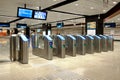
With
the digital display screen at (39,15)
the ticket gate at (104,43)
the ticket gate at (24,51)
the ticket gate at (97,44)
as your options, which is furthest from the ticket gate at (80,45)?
the ticket gate at (24,51)

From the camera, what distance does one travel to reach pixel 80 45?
8219 millimetres

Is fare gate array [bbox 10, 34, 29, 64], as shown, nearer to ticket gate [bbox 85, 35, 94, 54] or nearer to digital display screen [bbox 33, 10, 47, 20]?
digital display screen [bbox 33, 10, 47, 20]

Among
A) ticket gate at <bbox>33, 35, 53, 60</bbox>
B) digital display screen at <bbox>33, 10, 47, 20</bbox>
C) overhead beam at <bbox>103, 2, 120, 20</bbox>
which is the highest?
overhead beam at <bbox>103, 2, 120, 20</bbox>

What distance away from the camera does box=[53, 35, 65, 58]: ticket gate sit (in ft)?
23.6

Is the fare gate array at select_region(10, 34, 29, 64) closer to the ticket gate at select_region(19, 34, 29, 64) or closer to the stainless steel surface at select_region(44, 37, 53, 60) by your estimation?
the ticket gate at select_region(19, 34, 29, 64)

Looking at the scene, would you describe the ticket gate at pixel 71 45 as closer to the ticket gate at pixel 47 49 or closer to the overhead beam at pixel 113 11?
the ticket gate at pixel 47 49

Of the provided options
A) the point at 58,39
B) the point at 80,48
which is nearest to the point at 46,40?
the point at 58,39

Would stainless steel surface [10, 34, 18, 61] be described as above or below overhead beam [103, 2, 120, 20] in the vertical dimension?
below

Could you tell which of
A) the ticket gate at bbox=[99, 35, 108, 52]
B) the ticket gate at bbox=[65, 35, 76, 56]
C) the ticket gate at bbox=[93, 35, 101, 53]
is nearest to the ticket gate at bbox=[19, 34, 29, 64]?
the ticket gate at bbox=[65, 35, 76, 56]

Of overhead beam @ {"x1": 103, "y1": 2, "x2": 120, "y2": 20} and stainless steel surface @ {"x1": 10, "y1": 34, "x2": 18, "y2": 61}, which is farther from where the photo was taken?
overhead beam @ {"x1": 103, "y1": 2, "x2": 120, "y2": 20}

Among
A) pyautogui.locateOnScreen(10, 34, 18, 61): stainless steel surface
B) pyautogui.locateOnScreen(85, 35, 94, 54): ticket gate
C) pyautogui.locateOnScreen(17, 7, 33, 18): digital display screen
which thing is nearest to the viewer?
pyautogui.locateOnScreen(10, 34, 18, 61): stainless steel surface

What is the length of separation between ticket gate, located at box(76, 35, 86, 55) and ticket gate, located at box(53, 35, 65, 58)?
1362mm

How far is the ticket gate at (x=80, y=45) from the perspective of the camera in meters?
8.09

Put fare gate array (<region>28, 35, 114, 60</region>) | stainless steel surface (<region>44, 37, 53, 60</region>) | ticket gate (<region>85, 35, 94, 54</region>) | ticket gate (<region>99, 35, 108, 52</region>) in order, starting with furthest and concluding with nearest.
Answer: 1. ticket gate (<region>99, 35, 108, 52</region>)
2. ticket gate (<region>85, 35, 94, 54</region>)
3. fare gate array (<region>28, 35, 114, 60</region>)
4. stainless steel surface (<region>44, 37, 53, 60</region>)
